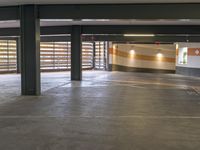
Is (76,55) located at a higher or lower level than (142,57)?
higher

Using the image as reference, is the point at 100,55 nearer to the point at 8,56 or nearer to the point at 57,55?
the point at 57,55

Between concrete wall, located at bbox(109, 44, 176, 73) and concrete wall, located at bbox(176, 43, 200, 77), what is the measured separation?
2.50 m

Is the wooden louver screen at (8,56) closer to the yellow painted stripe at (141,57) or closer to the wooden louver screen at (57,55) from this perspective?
the wooden louver screen at (57,55)

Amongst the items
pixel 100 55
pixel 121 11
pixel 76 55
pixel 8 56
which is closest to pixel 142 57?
pixel 100 55

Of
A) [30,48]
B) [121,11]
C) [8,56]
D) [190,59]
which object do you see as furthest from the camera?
[8,56]

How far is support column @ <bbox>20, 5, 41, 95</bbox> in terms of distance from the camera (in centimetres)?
964

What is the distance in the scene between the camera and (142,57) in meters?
25.6

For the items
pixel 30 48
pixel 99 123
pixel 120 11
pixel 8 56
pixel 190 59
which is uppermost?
pixel 120 11

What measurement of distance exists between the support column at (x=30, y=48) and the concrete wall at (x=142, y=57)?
15444mm

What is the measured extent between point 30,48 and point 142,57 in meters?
16.8

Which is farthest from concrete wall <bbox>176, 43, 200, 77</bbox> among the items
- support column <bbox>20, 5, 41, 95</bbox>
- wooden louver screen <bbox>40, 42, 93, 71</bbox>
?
support column <bbox>20, 5, 41, 95</bbox>

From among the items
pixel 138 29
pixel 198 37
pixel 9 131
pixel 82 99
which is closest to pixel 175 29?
pixel 138 29

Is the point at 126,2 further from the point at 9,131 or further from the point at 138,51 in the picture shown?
the point at 138,51

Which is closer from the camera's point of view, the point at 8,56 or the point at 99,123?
the point at 99,123
